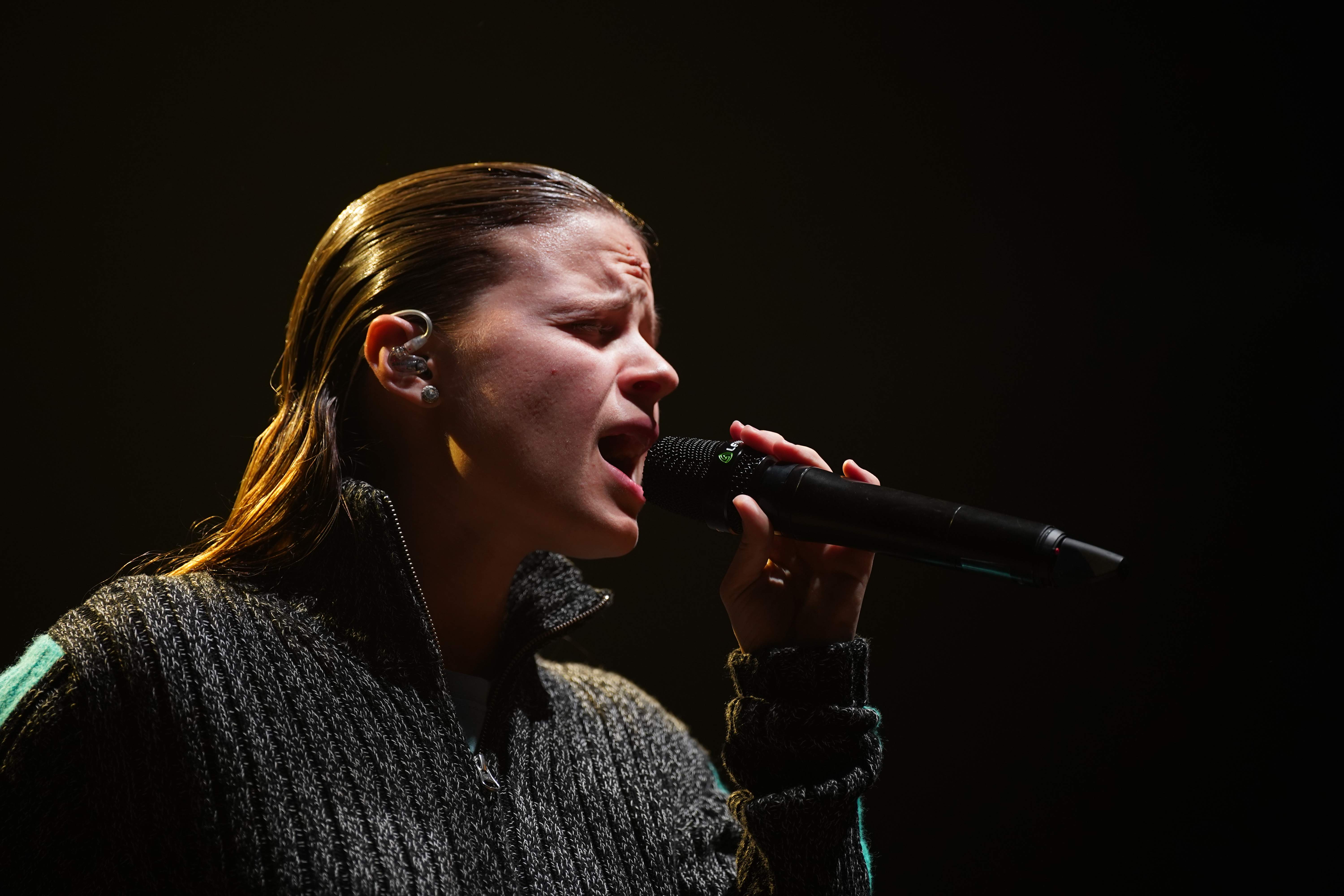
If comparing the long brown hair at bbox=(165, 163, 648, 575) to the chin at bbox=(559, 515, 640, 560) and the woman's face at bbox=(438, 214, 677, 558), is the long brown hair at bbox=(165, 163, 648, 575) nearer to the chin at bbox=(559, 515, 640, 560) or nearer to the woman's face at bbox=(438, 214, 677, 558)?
the woman's face at bbox=(438, 214, 677, 558)

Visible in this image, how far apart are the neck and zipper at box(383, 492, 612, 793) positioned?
0.01 m

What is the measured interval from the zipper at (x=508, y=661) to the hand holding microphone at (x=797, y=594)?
0.77ft

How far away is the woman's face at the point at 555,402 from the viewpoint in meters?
1.15

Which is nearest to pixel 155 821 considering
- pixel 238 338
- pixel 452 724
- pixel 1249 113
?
pixel 452 724

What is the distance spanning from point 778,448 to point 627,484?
0.70ft

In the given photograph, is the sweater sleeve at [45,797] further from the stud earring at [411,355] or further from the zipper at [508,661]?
the stud earring at [411,355]

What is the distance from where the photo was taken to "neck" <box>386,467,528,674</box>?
1.22 meters

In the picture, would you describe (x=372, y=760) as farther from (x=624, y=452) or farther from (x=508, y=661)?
(x=624, y=452)

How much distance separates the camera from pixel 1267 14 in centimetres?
169

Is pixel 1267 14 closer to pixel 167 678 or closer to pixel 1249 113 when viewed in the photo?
pixel 1249 113

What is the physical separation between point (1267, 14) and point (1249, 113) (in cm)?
18

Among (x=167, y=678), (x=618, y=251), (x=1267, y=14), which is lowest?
(x=167, y=678)

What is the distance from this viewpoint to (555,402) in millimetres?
1150

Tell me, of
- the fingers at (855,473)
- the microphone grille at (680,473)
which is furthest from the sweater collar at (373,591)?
the fingers at (855,473)
